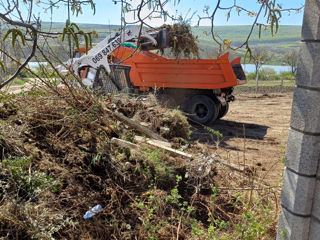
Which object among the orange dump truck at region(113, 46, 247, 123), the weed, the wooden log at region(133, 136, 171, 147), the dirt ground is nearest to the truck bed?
the orange dump truck at region(113, 46, 247, 123)

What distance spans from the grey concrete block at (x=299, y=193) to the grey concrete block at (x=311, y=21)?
33.7 inches

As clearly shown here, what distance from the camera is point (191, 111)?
29.6 feet

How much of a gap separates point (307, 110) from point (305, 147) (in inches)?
9.1

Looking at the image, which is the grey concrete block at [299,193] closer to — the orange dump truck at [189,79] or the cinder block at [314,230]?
the cinder block at [314,230]

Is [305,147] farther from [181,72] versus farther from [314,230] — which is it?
[181,72]

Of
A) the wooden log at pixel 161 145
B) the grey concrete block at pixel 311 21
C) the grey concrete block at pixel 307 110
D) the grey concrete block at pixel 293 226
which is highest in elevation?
the grey concrete block at pixel 311 21

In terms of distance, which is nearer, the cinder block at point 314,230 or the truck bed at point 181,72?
the cinder block at point 314,230

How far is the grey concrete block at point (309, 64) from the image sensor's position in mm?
1763

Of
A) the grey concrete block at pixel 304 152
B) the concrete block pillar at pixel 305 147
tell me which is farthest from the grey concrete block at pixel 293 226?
the grey concrete block at pixel 304 152

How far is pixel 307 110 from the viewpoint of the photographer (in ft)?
6.06

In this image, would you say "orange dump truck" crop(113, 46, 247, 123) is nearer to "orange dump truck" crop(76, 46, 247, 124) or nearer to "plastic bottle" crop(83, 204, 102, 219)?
"orange dump truck" crop(76, 46, 247, 124)

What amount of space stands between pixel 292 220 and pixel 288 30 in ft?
331

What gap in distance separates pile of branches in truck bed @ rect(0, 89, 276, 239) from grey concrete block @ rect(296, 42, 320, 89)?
1.36 m

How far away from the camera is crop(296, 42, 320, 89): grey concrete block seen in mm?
1763
